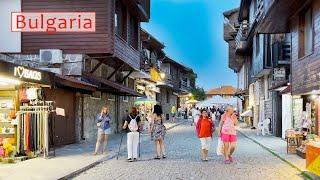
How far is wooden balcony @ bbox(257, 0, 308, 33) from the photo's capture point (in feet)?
62.2

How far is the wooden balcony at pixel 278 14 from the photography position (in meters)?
19.0

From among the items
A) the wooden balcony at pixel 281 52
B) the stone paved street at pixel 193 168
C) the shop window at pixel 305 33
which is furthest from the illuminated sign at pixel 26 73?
the wooden balcony at pixel 281 52

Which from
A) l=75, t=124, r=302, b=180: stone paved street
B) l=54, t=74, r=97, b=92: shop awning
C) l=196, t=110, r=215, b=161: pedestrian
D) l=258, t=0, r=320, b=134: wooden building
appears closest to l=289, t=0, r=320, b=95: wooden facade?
l=258, t=0, r=320, b=134: wooden building

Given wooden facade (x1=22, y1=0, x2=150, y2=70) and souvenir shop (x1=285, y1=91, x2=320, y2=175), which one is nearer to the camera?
souvenir shop (x1=285, y1=91, x2=320, y2=175)

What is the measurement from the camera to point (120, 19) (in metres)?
27.7

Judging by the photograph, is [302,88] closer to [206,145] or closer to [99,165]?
[206,145]

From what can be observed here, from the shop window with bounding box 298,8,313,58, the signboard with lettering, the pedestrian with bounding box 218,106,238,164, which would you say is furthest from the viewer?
the signboard with lettering

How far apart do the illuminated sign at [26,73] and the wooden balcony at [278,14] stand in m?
8.20

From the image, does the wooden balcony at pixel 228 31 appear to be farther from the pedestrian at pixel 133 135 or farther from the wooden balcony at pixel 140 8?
the pedestrian at pixel 133 135

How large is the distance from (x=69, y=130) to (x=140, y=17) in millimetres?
11392

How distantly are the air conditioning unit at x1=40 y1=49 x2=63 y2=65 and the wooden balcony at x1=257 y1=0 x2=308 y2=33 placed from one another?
8.51 meters

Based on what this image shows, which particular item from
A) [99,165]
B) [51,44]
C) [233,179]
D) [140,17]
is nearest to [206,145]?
[99,165]

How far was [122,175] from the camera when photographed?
43.8 ft

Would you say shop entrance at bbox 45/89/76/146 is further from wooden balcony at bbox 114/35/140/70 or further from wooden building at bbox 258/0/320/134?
wooden building at bbox 258/0/320/134
